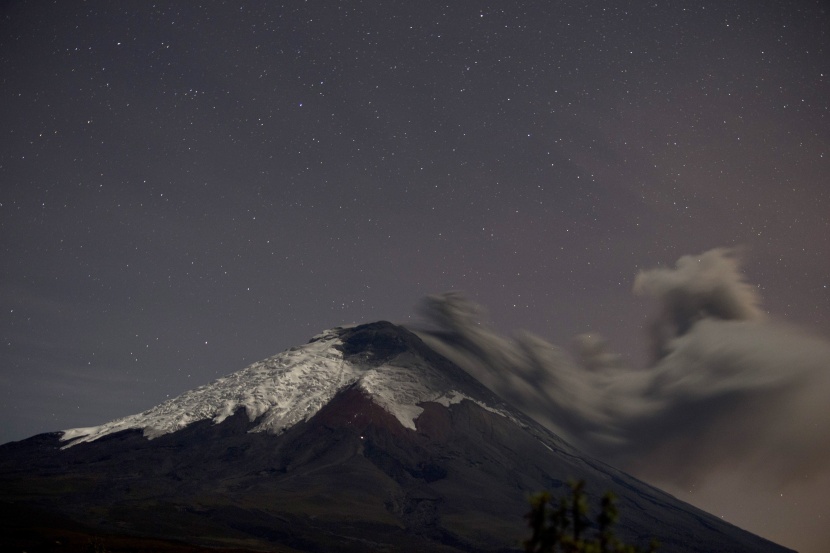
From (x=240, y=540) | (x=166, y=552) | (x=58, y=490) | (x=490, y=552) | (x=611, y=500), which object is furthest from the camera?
(x=58, y=490)

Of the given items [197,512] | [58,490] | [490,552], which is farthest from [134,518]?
[490,552]

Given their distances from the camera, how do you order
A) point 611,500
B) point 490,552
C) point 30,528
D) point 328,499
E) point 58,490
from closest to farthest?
point 611,500
point 30,528
point 490,552
point 58,490
point 328,499

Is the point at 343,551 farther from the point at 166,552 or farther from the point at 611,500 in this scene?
the point at 611,500

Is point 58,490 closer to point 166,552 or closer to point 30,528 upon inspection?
point 30,528

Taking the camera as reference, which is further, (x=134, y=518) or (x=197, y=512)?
(x=197, y=512)

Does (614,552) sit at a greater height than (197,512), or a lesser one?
greater

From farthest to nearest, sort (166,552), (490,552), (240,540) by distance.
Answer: (490,552)
(240,540)
(166,552)

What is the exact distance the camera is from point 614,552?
40.5 metres

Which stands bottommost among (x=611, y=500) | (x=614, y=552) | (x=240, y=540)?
(x=240, y=540)

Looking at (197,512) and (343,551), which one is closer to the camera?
(343,551)

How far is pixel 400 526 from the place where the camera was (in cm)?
18338

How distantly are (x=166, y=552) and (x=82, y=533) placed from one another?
84.8 ft

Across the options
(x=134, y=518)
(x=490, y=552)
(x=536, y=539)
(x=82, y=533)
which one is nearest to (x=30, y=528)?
(x=82, y=533)

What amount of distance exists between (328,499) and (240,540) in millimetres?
53216
